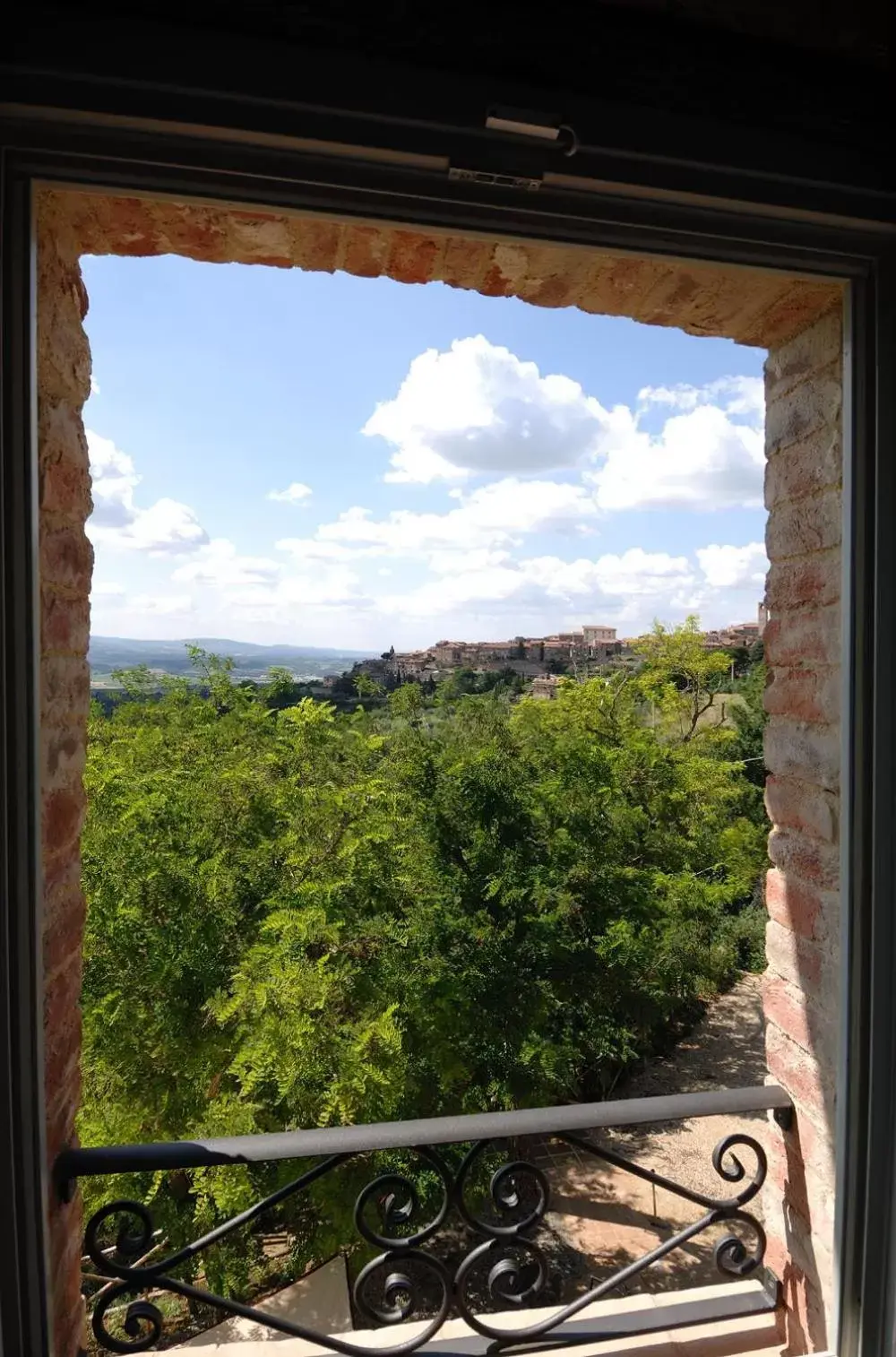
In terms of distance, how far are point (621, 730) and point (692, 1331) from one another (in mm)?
6067

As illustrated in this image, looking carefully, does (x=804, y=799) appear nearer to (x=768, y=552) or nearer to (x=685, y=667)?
(x=768, y=552)

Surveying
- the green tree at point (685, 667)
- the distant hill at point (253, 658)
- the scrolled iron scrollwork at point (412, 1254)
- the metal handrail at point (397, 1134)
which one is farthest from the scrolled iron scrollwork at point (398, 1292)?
the green tree at point (685, 667)

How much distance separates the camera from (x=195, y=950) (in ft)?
13.4

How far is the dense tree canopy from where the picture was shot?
3.88m

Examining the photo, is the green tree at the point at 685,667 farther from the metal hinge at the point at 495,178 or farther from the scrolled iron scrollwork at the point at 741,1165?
the metal hinge at the point at 495,178

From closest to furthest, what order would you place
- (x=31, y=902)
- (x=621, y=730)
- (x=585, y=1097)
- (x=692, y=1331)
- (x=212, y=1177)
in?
(x=31, y=902), (x=692, y=1331), (x=212, y=1177), (x=585, y=1097), (x=621, y=730)

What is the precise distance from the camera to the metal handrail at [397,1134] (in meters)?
0.95

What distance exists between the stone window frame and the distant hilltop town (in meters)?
6.15

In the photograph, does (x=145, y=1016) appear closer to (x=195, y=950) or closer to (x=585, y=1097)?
(x=195, y=950)

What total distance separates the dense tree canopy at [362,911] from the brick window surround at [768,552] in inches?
113

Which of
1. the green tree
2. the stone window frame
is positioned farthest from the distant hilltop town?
the stone window frame

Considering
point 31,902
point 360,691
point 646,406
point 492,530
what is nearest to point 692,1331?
point 31,902

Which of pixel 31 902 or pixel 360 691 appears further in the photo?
pixel 360 691

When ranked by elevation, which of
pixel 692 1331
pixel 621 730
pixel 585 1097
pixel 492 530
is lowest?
pixel 585 1097
